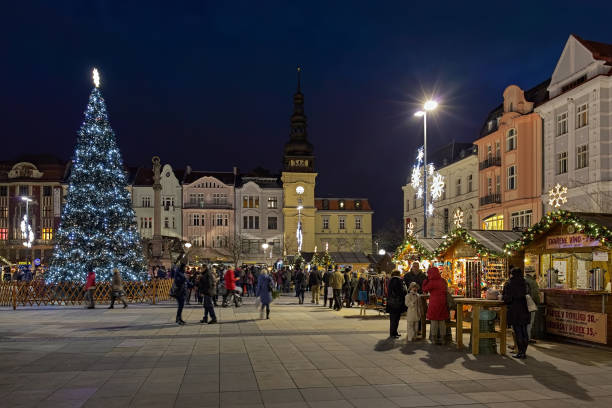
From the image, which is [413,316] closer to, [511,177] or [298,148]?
[511,177]

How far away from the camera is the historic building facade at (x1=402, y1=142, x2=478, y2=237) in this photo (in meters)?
44.6

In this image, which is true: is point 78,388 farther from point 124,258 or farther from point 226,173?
point 226,173

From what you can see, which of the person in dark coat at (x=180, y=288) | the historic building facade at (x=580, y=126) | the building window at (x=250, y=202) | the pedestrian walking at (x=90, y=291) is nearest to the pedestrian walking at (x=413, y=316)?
the person in dark coat at (x=180, y=288)

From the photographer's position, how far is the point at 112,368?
9.46m

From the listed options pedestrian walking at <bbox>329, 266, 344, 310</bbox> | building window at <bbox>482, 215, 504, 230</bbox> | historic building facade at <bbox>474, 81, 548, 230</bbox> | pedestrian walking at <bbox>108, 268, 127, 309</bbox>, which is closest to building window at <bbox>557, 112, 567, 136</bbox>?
historic building facade at <bbox>474, 81, 548, 230</bbox>

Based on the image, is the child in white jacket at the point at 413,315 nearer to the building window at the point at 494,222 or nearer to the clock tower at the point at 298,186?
the building window at the point at 494,222

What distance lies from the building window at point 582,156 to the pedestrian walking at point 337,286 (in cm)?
1585

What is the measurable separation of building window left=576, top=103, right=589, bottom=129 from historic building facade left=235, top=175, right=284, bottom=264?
47.1m

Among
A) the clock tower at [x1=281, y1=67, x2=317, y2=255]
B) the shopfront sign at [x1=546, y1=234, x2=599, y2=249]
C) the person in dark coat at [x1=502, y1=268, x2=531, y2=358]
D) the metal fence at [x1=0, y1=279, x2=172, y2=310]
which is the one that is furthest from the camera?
the clock tower at [x1=281, y1=67, x2=317, y2=255]

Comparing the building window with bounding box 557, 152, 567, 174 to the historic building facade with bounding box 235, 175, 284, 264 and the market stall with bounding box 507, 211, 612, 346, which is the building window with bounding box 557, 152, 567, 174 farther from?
the historic building facade with bounding box 235, 175, 284, 264

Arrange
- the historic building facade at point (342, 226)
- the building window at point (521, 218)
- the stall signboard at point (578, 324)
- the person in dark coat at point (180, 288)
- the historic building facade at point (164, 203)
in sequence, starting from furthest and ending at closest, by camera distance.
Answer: the historic building facade at point (342, 226) → the historic building facade at point (164, 203) → the building window at point (521, 218) → the person in dark coat at point (180, 288) → the stall signboard at point (578, 324)

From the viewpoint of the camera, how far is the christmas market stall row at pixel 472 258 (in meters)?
16.8

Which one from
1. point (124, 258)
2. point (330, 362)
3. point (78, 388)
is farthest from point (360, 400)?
point (124, 258)

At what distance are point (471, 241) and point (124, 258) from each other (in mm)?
17152
